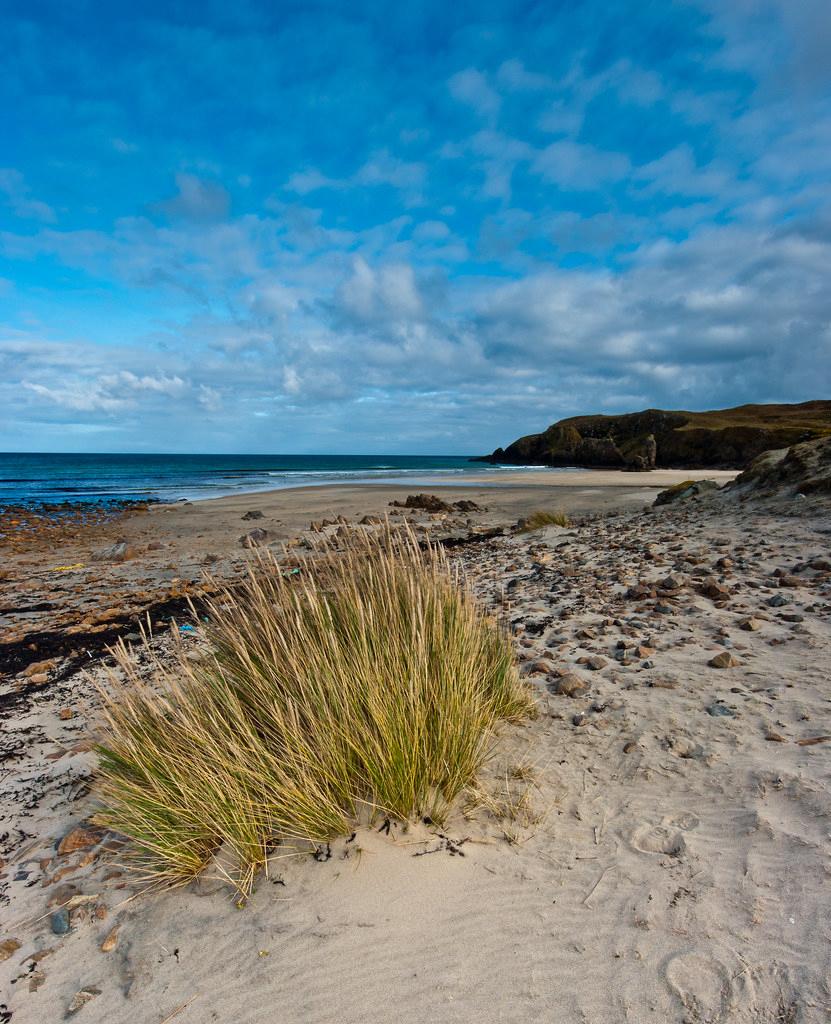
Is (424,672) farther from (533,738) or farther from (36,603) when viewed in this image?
(36,603)

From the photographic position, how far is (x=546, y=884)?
8.50 ft

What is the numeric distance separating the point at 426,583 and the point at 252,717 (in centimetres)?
155

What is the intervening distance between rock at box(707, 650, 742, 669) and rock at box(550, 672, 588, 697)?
1.05 meters

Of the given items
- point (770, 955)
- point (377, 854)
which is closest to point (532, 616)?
point (377, 854)

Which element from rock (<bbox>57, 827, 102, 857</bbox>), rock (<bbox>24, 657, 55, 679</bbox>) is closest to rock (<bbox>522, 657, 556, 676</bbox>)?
rock (<bbox>57, 827, 102, 857</bbox>)

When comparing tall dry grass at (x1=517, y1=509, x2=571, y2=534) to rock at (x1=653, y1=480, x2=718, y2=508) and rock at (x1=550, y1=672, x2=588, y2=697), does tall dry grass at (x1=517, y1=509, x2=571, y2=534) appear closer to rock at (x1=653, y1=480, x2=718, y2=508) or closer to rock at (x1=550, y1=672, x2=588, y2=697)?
rock at (x1=653, y1=480, x2=718, y2=508)

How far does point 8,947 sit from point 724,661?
4905 mm

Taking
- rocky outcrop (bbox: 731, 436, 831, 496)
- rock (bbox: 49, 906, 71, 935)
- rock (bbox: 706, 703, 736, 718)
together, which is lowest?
rock (bbox: 49, 906, 71, 935)

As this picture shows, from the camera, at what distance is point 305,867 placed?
9.30 feet

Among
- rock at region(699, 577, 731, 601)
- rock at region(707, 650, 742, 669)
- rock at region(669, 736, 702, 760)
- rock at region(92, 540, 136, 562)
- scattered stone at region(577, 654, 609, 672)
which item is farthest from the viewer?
rock at region(92, 540, 136, 562)

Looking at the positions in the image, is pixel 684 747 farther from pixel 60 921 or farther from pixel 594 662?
pixel 60 921

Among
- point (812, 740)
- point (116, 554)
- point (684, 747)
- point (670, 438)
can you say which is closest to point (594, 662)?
point (684, 747)

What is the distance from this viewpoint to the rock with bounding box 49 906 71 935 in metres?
2.72

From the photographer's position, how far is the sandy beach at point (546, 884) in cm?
210
